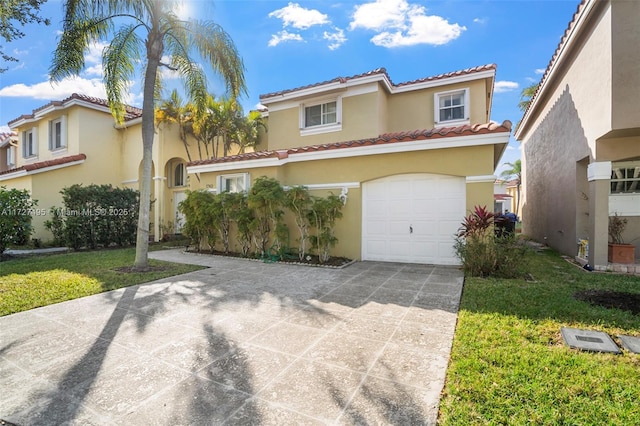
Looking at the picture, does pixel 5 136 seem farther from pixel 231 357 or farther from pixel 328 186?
pixel 231 357

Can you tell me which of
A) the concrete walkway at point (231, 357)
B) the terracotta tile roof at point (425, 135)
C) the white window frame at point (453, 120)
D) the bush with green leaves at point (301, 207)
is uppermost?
the white window frame at point (453, 120)

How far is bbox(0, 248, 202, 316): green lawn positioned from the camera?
19.8 ft

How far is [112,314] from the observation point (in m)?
5.22

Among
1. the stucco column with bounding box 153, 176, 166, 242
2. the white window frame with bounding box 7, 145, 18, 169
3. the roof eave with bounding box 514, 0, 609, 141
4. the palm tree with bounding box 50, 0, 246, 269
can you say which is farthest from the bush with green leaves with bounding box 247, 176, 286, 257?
the white window frame with bounding box 7, 145, 18, 169

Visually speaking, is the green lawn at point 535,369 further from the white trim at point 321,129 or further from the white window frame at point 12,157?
the white window frame at point 12,157

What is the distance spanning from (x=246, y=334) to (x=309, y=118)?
11.0 m

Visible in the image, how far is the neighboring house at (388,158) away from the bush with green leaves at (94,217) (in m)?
3.55

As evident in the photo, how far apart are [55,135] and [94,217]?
8.85m

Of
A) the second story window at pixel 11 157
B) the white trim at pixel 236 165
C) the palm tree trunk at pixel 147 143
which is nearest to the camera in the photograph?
the palm tree trunk at pixel 147 143

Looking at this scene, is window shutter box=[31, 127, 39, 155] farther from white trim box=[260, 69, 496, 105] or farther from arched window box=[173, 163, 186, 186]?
white trim box=[260, 69, 496, 105]

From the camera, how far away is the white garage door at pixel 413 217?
8.80 meters

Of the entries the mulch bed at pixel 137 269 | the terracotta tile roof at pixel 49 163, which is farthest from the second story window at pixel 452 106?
the terracotta tile roof at pixel 49 163

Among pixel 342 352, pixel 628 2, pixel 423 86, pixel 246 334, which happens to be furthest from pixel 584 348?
pixel 423 86

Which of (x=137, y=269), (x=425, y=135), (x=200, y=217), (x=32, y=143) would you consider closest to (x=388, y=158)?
(x=425, y=135)
